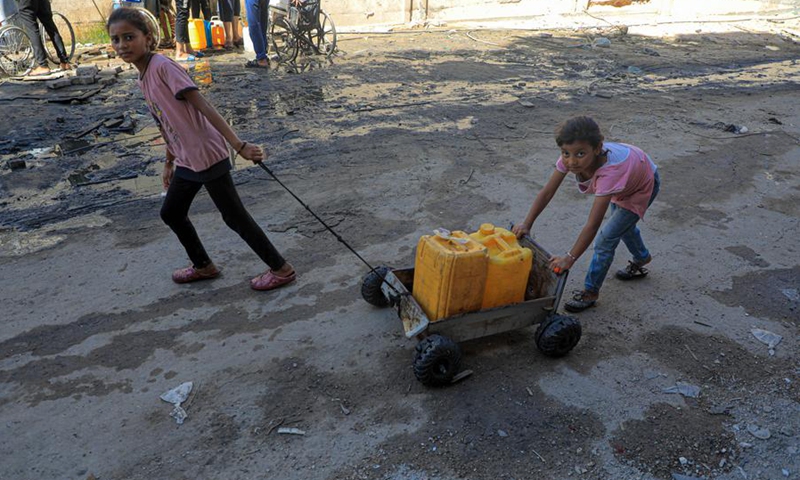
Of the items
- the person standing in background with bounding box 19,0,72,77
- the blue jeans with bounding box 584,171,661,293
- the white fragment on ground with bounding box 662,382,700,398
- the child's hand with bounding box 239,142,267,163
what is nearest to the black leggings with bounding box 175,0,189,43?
the person standing in background with bounding box 19,0,72,77

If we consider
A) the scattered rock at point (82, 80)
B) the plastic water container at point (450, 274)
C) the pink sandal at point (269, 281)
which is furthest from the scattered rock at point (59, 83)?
the plastic water container at point (450, 274)

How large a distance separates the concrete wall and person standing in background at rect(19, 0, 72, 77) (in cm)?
276

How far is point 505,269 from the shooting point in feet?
9.87

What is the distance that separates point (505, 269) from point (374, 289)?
90 centimetres

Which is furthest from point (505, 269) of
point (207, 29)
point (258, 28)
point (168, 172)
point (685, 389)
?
point (207, 29)

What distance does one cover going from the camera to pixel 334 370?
3.11 metres

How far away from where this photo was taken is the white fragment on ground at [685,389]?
9.81 ft

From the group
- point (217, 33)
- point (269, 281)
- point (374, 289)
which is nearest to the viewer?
point (374, 289)

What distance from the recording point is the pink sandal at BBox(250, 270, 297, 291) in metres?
3.80

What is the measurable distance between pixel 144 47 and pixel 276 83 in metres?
6.12

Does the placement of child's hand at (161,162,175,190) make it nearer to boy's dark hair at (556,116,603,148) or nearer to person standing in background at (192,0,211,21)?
boy's dark hair at (556,116,603,148)

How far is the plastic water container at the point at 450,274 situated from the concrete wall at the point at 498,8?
11834 millimetres

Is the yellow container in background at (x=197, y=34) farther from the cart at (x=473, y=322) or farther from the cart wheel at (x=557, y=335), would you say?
the cart wheel at (x=557, y=335)

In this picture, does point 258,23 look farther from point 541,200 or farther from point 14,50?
point 541,200
